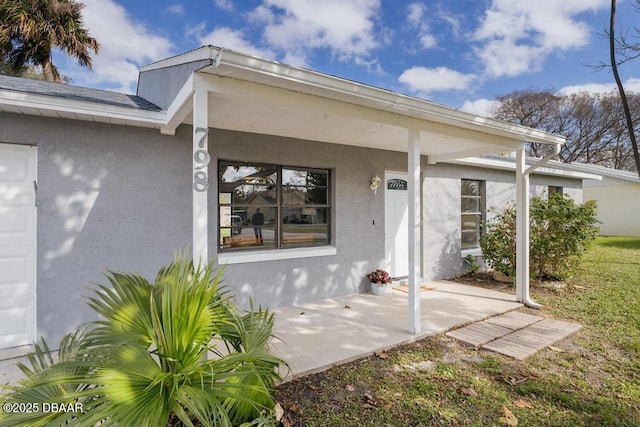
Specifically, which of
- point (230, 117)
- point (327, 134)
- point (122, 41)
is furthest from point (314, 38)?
point (230, 117)

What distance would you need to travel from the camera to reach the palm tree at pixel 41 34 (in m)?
11.3

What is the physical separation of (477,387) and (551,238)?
5.13m

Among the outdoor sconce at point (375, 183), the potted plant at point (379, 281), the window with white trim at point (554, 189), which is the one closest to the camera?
the potted plant at point (379, 281)

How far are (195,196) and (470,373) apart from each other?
317cm

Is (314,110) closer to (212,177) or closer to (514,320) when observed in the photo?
(212,177)

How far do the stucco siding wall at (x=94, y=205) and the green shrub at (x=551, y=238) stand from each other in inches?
254

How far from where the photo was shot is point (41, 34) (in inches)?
469

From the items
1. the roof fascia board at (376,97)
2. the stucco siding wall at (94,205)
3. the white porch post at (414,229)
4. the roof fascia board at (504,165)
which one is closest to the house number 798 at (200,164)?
the roof fascia board at (376,97)

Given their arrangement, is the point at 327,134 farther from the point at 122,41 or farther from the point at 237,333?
the point at 122,41

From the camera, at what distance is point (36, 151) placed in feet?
12.8

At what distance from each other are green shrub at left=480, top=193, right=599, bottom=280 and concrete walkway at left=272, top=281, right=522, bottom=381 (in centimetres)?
123

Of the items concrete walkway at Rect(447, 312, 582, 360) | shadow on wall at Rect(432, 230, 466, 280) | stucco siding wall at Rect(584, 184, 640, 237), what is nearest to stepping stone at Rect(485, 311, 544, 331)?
concrete walkway at Rect(447, 312, 582, 360)

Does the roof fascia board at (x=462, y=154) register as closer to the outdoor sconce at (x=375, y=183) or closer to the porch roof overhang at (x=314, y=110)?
the porch roof overhang at (x=314, y=110)

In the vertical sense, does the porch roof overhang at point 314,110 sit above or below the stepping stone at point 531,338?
above
